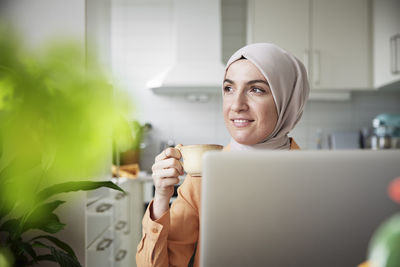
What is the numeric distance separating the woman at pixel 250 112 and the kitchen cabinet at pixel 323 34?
Result: 6.57ft

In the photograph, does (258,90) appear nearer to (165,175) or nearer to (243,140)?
(243,140)

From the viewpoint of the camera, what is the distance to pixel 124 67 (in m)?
3.40

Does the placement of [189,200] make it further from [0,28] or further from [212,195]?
[0,28]

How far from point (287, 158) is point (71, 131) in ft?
2.23

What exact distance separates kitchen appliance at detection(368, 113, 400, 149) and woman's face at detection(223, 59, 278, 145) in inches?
94.6

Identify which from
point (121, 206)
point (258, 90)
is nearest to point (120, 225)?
point (121, 206)

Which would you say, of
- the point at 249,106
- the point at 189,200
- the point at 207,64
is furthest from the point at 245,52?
the point at 207,64

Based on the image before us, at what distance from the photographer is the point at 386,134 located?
3.07 metres

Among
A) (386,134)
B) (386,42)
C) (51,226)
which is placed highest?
(386,42)

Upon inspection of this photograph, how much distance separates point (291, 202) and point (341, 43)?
2990 mm

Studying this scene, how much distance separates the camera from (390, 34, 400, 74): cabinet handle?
2703 mm

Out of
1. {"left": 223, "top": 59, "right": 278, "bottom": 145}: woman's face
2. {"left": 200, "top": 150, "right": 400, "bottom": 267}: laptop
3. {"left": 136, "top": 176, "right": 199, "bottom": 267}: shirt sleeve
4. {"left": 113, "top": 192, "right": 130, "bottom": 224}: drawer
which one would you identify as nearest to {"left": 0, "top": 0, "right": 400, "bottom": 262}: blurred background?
{"left": 113, "top": 192, "right": 130, "bottom": 224}: drawer

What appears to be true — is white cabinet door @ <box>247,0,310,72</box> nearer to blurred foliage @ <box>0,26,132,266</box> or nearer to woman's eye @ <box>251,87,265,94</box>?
woman's eye @ <box>251,87,265,94</box>

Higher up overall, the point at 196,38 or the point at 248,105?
the point at 196,38
